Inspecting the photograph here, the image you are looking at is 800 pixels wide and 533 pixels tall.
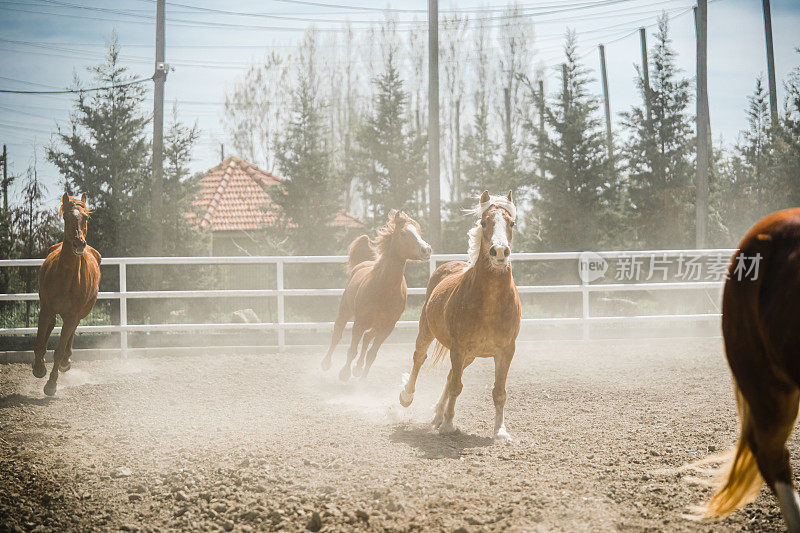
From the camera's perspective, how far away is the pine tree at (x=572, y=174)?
1688cm

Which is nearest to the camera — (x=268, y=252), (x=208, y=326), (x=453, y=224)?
(x=208, y=326)

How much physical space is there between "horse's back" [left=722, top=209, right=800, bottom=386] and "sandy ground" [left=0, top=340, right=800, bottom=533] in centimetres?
94

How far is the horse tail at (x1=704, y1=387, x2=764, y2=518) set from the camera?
2652 mm

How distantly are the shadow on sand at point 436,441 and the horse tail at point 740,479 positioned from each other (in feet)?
5.60

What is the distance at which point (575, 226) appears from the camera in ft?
55.3

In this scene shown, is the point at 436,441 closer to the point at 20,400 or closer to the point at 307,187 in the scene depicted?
the point at 20,400

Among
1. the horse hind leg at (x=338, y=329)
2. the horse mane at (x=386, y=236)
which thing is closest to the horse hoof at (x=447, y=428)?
the horse mane at (x=386, y=236)

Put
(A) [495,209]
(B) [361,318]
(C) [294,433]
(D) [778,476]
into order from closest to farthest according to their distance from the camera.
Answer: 1. (D) [778,476]
2. (A) [495,209]
3. (C) [294,433]
4. (B) [361,318]

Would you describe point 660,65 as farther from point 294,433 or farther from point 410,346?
point 294,433

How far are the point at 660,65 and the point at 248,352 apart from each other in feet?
59.8

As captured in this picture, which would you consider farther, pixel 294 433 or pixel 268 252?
pixel 268 252

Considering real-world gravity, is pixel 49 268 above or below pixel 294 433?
above

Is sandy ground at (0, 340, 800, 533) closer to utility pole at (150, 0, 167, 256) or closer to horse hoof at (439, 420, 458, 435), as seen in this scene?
horse hoof at (439, 420, 458, 435)

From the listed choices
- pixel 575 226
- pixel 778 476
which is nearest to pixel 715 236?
pixel 575 226
